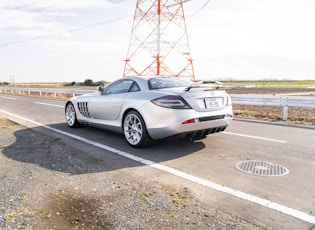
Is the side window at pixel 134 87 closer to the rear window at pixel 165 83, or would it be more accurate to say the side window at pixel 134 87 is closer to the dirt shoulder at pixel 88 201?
the rear window at pixel 165 83

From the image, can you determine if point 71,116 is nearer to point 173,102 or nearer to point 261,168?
point 173,102

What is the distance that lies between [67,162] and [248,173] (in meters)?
2.84

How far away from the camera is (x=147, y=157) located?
16.2ft

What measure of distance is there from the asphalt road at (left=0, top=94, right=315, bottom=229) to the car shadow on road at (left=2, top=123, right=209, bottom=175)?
19 mm

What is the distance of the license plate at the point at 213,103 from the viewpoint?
5289 mm

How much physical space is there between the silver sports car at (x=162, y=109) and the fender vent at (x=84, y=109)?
0.74 metres

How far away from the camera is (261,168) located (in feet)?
14.1

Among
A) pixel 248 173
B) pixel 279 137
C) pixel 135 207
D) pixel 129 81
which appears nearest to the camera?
pixel 135 207

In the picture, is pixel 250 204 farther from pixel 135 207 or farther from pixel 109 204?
pixel 109 204

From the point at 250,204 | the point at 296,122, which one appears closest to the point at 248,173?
the point at 250,204

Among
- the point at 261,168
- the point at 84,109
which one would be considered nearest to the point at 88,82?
the point at 84,109

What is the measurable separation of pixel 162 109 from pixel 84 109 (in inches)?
115

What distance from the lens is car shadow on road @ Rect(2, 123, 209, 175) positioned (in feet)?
14.8

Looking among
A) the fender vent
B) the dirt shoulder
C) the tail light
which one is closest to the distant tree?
the fender vent
